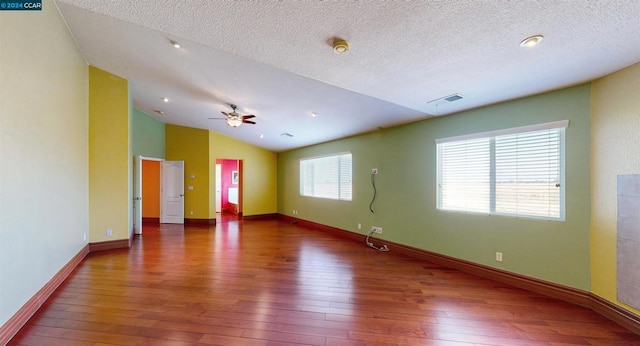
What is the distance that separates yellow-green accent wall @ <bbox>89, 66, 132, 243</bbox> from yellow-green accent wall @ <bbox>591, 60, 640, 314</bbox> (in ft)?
23.4

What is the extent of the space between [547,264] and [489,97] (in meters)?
2.13

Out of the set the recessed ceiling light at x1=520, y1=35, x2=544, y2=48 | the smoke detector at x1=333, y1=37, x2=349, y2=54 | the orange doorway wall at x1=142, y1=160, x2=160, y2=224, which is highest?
the smoke detector at x1=333, y1=37, x2=349, y2=54

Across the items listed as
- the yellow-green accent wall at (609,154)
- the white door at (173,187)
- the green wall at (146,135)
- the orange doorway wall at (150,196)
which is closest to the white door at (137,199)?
the green wall at (146,135)

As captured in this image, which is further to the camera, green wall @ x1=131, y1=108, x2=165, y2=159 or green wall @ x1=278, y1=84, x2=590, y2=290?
green wall @ x1=131, y1=108, x2=165, y2=159

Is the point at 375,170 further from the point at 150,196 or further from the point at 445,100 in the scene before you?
the point at 150,196

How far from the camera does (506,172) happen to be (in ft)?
11.1

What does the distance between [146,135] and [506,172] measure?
8216 mm

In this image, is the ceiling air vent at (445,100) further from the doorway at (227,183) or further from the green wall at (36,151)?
the doorway at (227,183)

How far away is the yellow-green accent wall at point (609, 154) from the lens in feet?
7.74

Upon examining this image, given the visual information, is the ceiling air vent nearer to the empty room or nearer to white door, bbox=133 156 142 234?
the empty room

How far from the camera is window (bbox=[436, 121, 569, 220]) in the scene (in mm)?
2980

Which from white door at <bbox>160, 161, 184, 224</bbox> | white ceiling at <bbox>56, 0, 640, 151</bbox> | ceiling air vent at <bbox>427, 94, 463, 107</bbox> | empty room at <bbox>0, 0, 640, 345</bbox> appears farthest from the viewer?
white door at <bbox>160, 161, 184, 224</bbox>

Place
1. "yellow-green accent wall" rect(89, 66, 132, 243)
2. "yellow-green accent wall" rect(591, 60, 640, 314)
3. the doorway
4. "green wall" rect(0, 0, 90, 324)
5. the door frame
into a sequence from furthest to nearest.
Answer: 1. the doorway
2. the door frame
3. "yellow-green accent wall" rect(89, 66, 132, 243)
4. "yellow-green accent wall" rect(591, 60, 640, 314)
5. "green wall" rect(0, 0, 90, 324)

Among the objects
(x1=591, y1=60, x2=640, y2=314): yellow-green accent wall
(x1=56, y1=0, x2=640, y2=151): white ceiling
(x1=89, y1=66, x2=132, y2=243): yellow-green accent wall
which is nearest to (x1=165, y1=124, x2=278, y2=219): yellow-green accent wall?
(x1=89, y1=66, x2=132, y2=243): yellow-green accent wall
